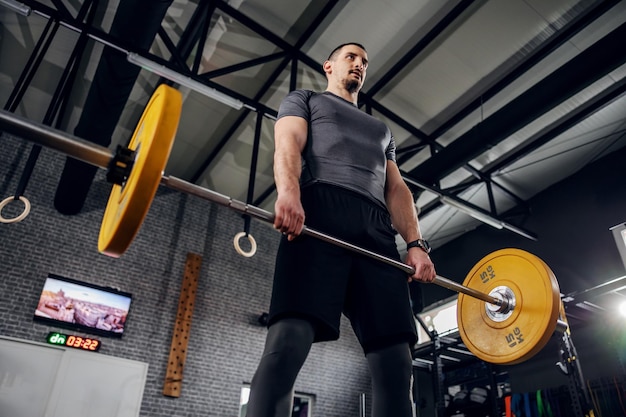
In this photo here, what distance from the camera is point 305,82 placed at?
17.9 feet

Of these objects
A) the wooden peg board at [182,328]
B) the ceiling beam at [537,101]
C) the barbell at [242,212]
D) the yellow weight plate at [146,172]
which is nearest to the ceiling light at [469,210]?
the ceiling beam at [537,101]

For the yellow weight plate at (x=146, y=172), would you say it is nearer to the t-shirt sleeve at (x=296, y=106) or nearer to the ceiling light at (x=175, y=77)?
the t-shirt sleeve at (x=296, y=106)

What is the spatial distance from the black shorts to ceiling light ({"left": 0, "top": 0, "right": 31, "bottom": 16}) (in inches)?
137

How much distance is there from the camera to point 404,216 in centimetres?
148

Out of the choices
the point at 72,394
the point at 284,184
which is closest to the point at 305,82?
the point at 72,394

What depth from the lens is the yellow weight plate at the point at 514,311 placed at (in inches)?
61.2

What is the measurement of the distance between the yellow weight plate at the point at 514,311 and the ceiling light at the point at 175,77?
9.52 feet

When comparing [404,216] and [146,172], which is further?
[404,216]

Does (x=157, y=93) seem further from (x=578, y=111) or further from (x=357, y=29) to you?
(x=578, y=111)

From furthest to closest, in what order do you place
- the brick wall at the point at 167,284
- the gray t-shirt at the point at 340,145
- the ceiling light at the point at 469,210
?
the ceiling light at the point at 469,210 → the brick wall at the point at 167,284 → the gray t-shirt at the point at 340,145

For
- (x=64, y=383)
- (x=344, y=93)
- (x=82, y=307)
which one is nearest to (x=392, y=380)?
(x=344, y=93)

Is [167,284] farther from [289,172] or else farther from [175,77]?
[289,172]

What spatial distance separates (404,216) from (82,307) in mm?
4843

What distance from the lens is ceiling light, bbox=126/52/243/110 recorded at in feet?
12.5
